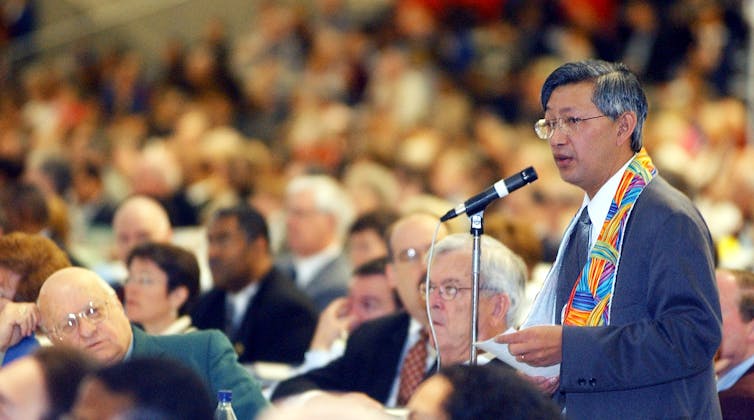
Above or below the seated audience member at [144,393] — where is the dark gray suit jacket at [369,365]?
above

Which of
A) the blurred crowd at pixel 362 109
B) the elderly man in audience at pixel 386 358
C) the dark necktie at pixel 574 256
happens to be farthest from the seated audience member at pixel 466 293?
the blurred crowd at pixel 362 109

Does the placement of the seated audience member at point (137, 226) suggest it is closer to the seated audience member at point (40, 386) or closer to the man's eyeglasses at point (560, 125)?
the man's eyeglasses at point (560, 125)

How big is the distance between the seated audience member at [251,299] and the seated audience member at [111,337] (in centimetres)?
209

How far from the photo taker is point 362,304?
6070 millimetres

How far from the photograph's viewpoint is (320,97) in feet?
43.5

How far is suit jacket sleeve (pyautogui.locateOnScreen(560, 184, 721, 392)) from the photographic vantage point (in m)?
3.37

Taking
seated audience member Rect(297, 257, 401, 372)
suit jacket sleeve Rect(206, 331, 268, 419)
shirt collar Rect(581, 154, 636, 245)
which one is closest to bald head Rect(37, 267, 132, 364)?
suit jacket sleeve Rect(206, 331, 268, 419)

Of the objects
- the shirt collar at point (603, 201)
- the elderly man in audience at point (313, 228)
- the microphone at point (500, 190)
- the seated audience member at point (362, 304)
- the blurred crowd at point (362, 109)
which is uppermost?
the blurred crowd at point (362, 109)

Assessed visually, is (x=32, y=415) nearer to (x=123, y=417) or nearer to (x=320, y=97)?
(x=123, y=417)

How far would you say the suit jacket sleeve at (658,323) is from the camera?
3.37 metres

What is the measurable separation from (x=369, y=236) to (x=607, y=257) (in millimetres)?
3558

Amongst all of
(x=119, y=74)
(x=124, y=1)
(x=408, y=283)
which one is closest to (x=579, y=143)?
(x=408, y=283)

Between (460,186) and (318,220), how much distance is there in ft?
7.13

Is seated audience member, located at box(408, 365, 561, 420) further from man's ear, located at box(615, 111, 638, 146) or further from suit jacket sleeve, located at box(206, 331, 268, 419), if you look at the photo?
suit jacket sleeve, located at box(206, 331, 268, 419)
